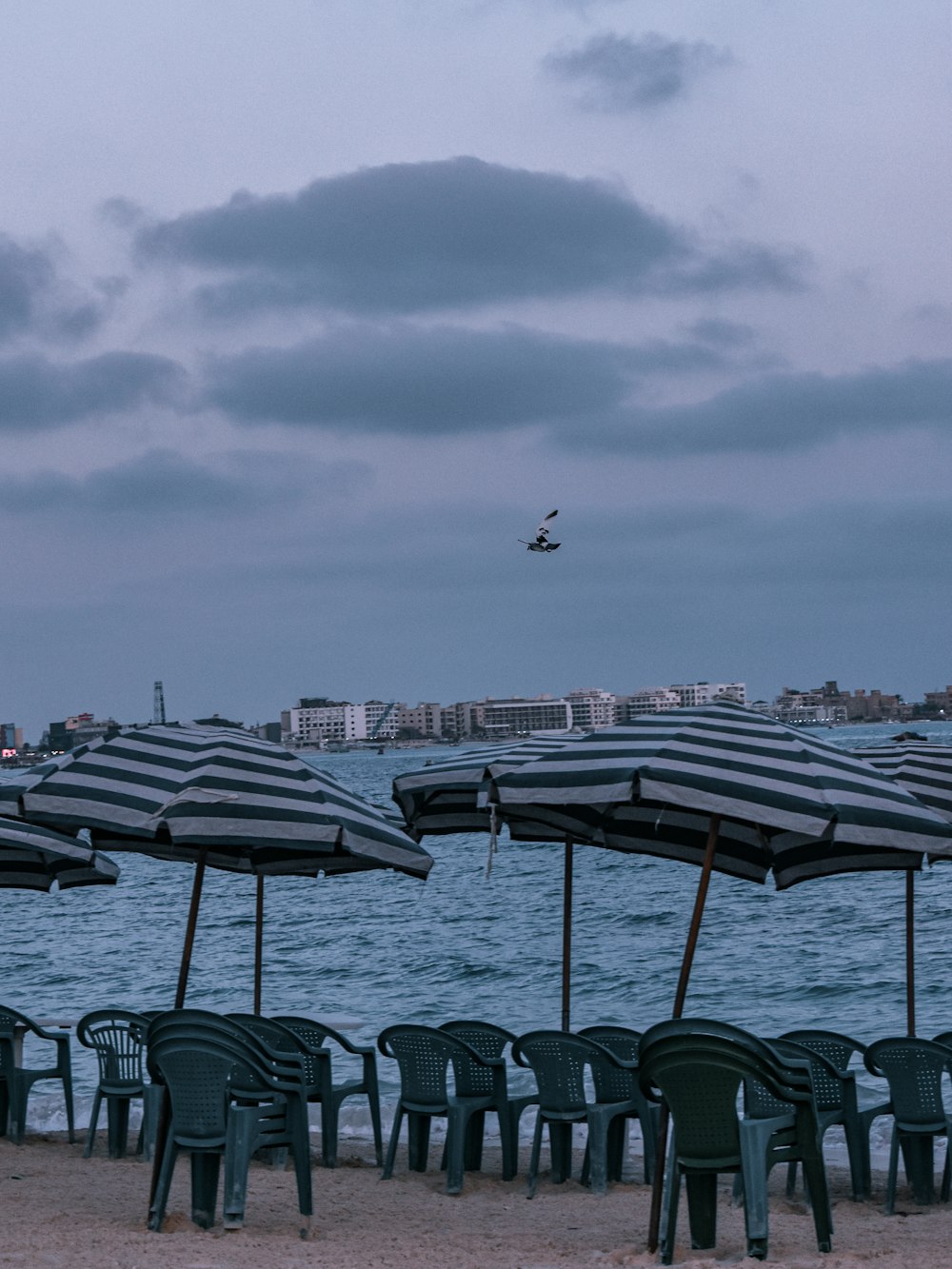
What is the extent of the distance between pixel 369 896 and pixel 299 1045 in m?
38.7

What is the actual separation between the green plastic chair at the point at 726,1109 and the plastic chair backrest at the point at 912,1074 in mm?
1705

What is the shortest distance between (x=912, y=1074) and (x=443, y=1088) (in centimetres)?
250

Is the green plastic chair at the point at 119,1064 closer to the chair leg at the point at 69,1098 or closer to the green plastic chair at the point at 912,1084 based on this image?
the chair leg at the point at 69,1098

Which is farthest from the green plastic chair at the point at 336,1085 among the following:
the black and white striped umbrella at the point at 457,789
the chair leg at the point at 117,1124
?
the black and white striped umbrella at the point at 457,789

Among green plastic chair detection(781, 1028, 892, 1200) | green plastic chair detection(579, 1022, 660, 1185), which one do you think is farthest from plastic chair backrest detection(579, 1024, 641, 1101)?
green plastic chair detection(781, 1028, 892, 1200)

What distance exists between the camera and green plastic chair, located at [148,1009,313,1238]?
19.7ft

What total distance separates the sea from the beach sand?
183cm

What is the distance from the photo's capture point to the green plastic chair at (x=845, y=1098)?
23.4 ft

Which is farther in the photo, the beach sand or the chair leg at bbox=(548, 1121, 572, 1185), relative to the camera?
the chair leg at bbox=(548, 1121, 572, 1185)

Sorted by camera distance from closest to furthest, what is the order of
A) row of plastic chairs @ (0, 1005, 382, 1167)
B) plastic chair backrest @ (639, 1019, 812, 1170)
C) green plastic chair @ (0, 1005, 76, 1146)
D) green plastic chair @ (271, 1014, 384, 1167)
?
plastic chair backrest @ (639, 1019, 812, 1170) < row of plastic chairs @ (0, 1005, 382, 1167) < green plastic chair @ (271, 1014, 384, 1167) < green plastic chair @ (0, 1005, 76, 1146)

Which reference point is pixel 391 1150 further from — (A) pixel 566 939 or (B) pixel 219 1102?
(B) pixel 219 1102

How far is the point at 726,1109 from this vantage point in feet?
17.9

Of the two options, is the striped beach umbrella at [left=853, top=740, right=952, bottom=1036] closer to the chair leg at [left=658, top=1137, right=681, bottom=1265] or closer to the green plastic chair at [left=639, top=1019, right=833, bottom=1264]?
the green plastic chair at [left=639, top=1019, right=833, bottom=1264]

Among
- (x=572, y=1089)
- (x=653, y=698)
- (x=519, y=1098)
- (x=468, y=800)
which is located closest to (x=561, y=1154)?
(x=519, y=1098)
